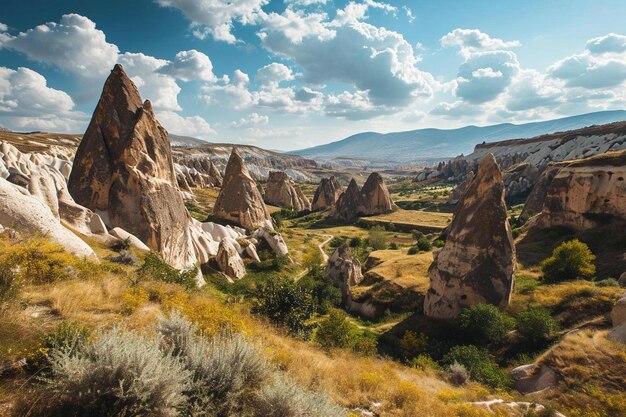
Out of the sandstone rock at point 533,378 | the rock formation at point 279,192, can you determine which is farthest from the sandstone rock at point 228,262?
the rock formation at point 279,192

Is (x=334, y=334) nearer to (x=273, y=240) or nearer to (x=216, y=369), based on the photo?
(x=216, y=369)

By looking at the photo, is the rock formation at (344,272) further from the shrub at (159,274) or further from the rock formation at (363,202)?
the rock formation at (363,202)

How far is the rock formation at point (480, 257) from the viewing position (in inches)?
776

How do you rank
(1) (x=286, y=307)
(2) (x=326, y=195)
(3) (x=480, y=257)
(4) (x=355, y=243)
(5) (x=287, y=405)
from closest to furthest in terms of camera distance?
1. (5) (x=287, y=405)
2. (1) (x=286, y=307)
3. (3) (x=480, y=257)
4. (4) (x=355, y=243)
5. (2) (x=326, y=195)

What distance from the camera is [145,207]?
2322cm

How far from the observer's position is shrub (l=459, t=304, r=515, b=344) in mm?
17109

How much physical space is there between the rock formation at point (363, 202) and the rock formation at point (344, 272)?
1731 inches

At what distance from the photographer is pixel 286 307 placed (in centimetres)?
1574

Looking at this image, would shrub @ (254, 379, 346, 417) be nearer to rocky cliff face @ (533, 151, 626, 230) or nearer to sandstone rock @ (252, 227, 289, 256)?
sandstone rock @ (252, 227, 289, 256)

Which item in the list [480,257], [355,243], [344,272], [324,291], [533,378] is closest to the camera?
[533,378]

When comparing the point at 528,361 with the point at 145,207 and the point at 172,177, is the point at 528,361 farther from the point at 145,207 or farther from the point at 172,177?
the point at 172,177

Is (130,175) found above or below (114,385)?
above

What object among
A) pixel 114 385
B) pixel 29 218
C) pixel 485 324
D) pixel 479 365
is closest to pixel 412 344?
pixel 485 324

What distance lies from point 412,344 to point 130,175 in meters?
21.5
